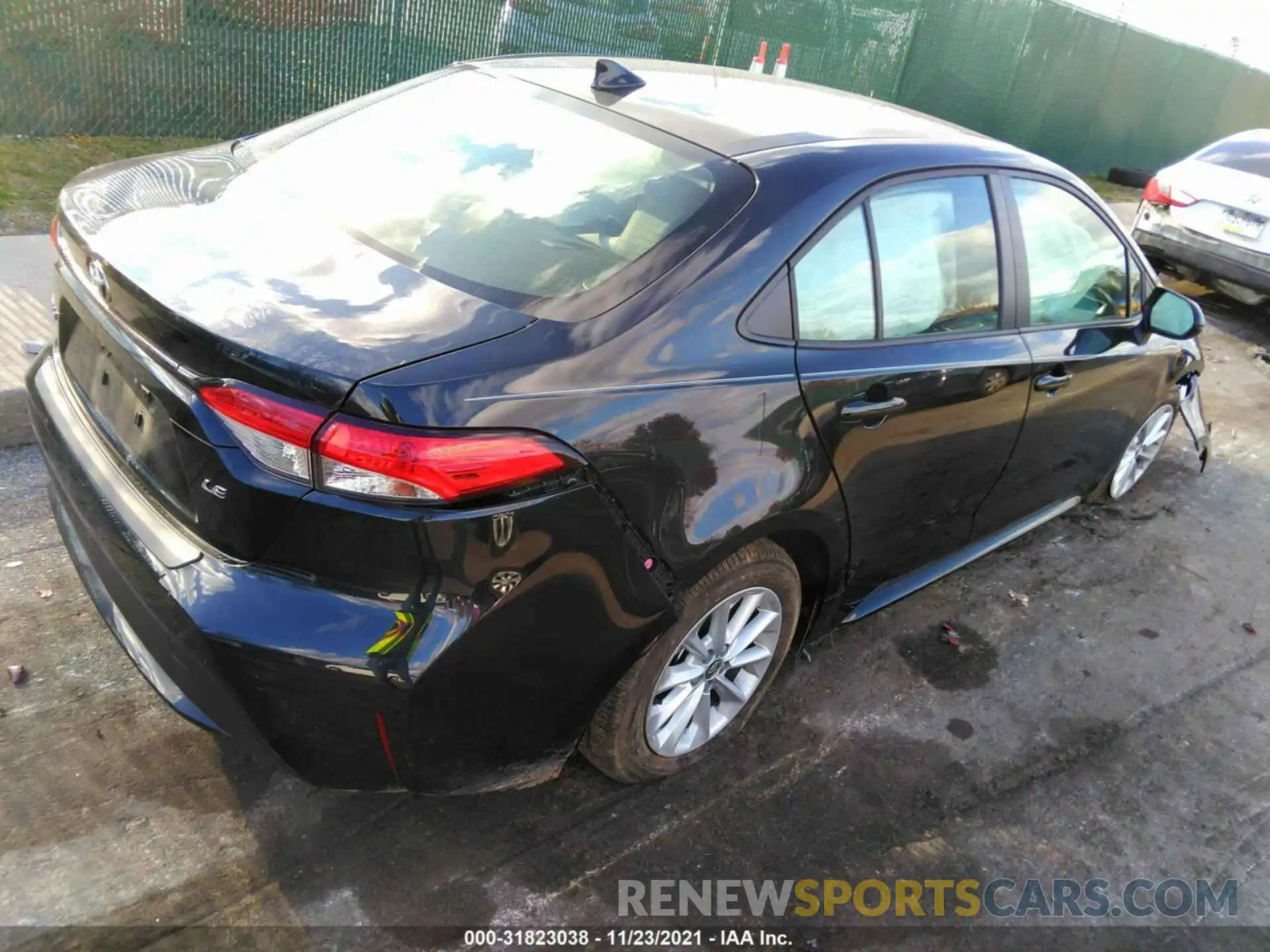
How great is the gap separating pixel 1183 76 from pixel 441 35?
1569 centimetres

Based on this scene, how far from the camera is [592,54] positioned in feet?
28.0

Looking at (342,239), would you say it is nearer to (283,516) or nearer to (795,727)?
(283,516)

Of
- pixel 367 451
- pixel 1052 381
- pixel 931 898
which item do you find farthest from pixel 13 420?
pixel 1052 381

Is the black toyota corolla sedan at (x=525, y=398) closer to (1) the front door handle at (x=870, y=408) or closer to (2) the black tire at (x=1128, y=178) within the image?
(1) the front door handle at (x=870, y=408)

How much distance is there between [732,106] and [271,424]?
169cm

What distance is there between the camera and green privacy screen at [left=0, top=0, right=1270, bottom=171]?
697cm

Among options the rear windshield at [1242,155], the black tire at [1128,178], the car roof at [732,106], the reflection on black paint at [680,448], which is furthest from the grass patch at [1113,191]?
the reflection on black paint at [680,448]

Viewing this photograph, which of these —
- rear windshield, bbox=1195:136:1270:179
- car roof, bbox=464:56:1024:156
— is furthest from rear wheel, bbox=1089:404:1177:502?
rear windshield, bbox=1195:136:1270:179

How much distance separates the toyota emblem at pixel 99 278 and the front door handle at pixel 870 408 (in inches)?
69.8


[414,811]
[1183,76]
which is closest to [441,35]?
[414,811]

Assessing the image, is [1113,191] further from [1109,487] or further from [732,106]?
[732,106]

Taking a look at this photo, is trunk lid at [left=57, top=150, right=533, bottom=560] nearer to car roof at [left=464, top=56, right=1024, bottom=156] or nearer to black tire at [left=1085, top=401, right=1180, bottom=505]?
car roof at [left=464, top=56, right=1024, bottom=156]

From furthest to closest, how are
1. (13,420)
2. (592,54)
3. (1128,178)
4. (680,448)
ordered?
(1128,178), (592,54), (13,420), (680,448)

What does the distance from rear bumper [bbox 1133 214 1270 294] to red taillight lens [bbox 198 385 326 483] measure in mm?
8274
